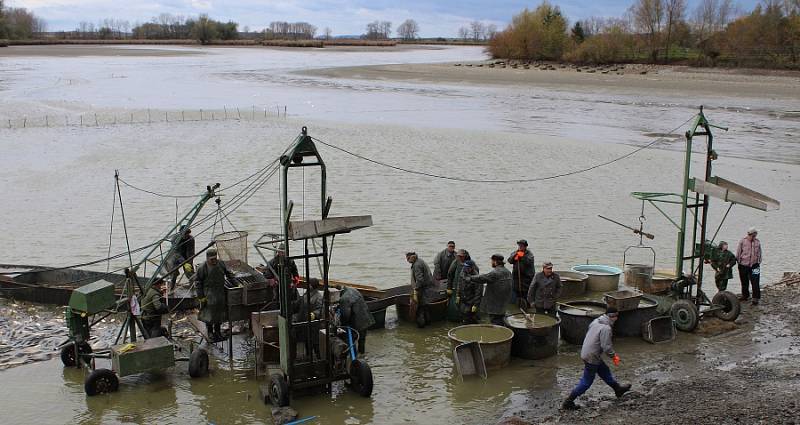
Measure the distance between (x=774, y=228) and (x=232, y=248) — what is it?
581 inches

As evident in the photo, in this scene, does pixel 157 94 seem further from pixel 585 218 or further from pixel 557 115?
pixel 585 218

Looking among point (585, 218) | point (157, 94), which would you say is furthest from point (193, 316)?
point (157, 94)

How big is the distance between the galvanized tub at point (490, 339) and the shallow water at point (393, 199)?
25 centimetres

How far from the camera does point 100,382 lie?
999 centimetres

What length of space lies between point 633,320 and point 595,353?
10.5 ft

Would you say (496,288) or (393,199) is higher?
(496,288)

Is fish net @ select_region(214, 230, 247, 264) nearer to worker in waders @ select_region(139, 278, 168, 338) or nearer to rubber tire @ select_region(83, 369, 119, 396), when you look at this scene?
worker in waders @ select_region(139, 278, 168, 338)

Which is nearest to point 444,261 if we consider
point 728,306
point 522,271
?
point 522,271

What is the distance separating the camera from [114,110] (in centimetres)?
4603

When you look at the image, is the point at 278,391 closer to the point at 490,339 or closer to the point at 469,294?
the point at 490,339

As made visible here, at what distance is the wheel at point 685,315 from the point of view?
12008 millimetres

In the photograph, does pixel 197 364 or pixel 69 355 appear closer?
pixel 197 364

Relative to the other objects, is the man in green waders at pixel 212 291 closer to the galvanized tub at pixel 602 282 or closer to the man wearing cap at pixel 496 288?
the man wearing cap at pixel 496 288

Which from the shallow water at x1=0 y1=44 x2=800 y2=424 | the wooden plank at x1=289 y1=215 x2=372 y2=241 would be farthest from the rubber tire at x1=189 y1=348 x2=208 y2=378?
the wooden plank at x1=289 y1=215 x2=372 y2=241
